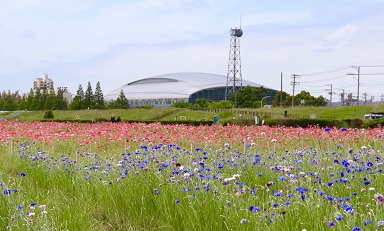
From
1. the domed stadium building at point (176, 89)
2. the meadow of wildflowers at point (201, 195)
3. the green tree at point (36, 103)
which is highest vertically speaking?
the domed stadium building at point (176, 89)

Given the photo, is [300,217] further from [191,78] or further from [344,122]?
[191,78]

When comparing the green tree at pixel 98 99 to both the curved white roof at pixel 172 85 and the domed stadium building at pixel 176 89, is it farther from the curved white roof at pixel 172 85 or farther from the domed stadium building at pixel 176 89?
the curved white roof at pixel 172 85

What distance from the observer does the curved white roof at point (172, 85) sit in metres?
111

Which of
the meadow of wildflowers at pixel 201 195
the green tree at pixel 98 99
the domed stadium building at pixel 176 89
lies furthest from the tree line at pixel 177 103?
the meadow of wildflowers at pixel 201 195

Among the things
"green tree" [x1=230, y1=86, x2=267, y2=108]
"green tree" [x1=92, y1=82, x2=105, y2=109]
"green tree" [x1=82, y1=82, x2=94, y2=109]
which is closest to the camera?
"green tree" [x1=92, y1=82, x2=105, y2=109]

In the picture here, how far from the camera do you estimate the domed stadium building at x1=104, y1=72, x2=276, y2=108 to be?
10988cm

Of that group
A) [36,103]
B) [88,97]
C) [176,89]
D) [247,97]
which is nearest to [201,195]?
[247,97]

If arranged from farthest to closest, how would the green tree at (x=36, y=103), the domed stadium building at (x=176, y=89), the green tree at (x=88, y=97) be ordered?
1. the domed stadium building at (x=176, y=89)
2. the green tree at (x=36, y=103)
3. the green tree at (x=88, y=97)

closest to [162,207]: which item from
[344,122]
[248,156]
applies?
[248,156]

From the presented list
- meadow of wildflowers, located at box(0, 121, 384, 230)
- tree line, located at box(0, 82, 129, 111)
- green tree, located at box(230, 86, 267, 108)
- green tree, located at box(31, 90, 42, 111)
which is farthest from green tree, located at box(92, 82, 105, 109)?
meadow of wildflowers, located at box(0, 121, 384, 230)

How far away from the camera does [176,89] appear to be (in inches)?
A: 4377

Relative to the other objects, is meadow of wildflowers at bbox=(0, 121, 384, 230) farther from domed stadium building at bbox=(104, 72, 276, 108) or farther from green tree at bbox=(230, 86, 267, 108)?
domed stadium building at bbox=(104, 72, 276, 108)

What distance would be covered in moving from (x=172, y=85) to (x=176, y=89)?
3.85 meters

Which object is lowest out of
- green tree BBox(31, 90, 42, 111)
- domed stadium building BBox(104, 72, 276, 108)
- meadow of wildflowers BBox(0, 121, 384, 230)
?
meadow of wildflowers BBox(0, 121, 384, 230)
